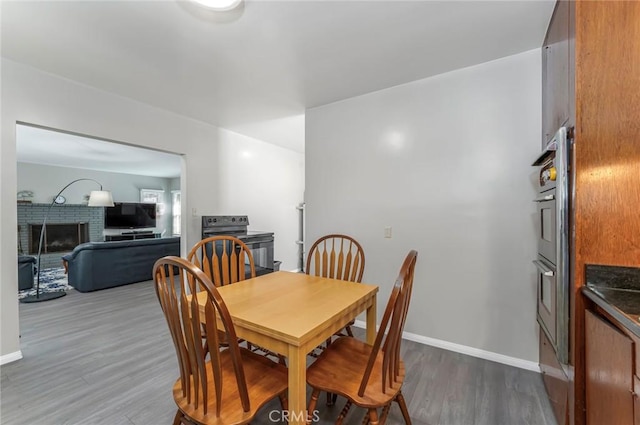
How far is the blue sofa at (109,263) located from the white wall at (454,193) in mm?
3679

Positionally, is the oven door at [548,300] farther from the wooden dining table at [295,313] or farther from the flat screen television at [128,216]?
the flat screen television at [128,216]

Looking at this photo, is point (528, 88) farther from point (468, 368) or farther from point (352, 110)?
point (468, 368)

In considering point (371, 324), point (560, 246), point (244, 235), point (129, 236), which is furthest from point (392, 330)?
point (129, 236)

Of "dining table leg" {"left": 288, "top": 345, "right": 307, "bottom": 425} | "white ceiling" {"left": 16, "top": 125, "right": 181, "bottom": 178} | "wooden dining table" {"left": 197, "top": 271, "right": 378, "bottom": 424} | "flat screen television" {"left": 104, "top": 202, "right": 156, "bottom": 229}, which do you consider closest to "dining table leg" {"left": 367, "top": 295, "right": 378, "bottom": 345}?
"wooden dining table" {"left": 197, "top": 271, "right": 378, "bottom": 424}

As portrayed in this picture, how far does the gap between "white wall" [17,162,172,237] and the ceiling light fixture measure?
25.0ft

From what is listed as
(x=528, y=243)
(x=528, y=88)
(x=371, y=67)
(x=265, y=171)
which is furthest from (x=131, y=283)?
(x=528, y=88)

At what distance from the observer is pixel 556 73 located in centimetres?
163

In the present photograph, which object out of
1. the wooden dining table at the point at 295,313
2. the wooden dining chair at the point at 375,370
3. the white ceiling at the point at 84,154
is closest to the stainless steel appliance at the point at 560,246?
the wooden dining chair at the point at 375,370

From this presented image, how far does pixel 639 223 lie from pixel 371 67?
6.46ft

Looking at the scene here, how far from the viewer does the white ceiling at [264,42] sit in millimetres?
1679

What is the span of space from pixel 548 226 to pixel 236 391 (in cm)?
189

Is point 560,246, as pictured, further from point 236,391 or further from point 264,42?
point 264,42

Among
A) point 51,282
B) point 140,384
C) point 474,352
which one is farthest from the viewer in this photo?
point 51,282

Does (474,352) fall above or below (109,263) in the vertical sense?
below
